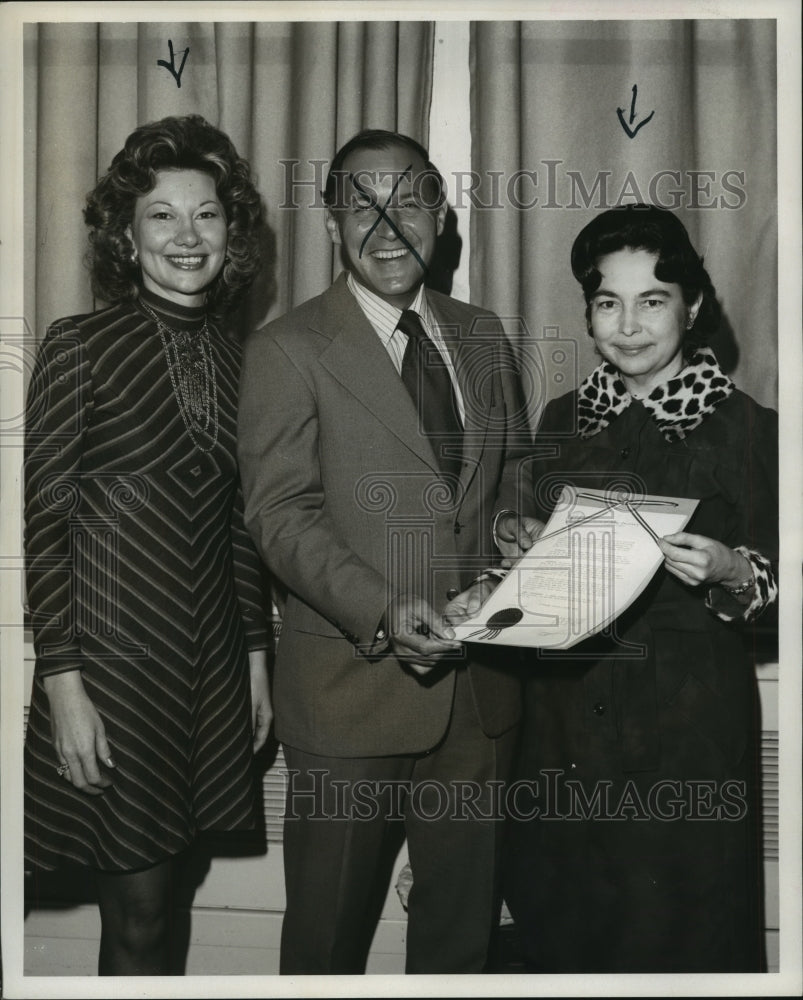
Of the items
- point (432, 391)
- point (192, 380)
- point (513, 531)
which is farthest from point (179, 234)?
point (513, 531)

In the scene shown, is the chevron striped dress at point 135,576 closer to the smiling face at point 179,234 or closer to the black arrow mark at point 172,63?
the smiling face at point 179,234

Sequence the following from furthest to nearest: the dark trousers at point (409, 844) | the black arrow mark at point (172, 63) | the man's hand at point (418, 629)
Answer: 1. the black arrow mark at point (172, 63)
2. the dark trousers at point (409, 844)
3. the man's hand at point (418, 629)

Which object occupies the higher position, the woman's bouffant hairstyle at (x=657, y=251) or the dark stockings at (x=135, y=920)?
the woman's bouffant hairstyle at (x=657, y=251)

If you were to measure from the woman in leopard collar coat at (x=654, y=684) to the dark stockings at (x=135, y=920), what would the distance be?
2.26 feet

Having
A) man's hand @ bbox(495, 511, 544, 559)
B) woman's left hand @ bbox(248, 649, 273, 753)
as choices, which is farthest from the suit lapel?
woman's left hand @ bbox(248, 649, 273, 753)

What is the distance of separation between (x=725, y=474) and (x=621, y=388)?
26 centimetres

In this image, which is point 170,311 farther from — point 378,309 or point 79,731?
point 79,731

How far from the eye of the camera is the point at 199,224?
1891mm

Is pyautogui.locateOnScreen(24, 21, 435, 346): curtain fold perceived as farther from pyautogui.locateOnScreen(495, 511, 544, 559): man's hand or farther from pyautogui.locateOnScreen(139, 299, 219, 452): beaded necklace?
pyautogui.locateOnScreen(495, 511, 544, 559): man's hand

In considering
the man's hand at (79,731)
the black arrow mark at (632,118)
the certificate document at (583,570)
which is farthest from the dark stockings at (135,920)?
the black arrow mark at (632,118)

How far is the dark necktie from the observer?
6.08 feet

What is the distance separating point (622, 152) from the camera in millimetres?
1996

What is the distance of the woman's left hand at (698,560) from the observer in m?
1.75

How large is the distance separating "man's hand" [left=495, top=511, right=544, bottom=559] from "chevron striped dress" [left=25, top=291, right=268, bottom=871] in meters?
0.52
